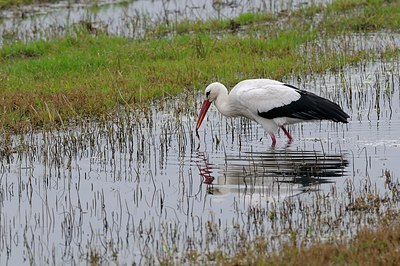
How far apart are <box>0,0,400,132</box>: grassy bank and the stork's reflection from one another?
95.2 inches

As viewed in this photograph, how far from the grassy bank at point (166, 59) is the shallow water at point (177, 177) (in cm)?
58

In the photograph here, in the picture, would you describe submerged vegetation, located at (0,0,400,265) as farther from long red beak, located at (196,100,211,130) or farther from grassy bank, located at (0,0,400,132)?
long red beak, located at (196,100,211,130)

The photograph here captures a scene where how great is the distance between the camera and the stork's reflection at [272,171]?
30.9 ft

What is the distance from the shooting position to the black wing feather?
36.6ft

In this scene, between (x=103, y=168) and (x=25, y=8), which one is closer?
(x=103, y=168)

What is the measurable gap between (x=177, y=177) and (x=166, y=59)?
232 inches

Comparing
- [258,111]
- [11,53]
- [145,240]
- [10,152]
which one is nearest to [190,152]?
[258,111]

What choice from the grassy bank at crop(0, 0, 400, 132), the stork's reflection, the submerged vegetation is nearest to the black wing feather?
the submerged vegetation

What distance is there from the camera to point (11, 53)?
16.5 metres

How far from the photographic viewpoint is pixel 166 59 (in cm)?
1562

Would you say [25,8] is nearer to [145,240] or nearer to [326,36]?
[326,36]

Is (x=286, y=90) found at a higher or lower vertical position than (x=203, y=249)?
higher

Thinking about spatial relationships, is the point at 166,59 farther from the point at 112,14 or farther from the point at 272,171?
the point at 272,171

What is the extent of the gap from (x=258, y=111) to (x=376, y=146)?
59.1 inches
